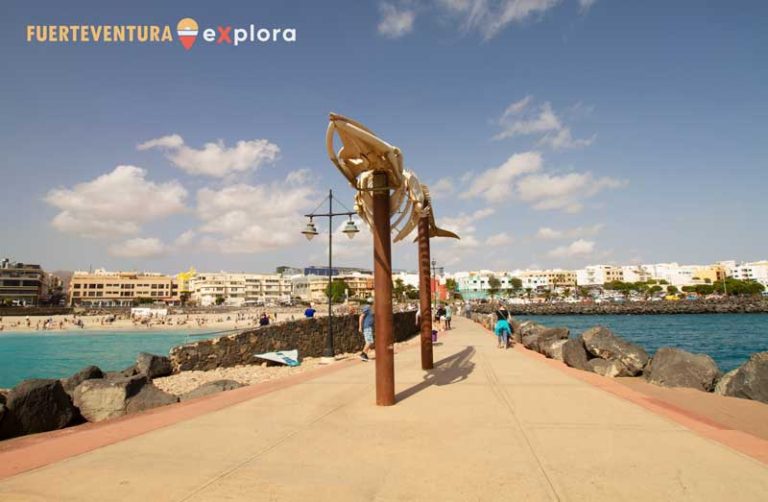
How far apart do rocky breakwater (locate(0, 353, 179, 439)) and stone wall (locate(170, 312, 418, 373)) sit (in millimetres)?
4400

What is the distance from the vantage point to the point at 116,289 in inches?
4953

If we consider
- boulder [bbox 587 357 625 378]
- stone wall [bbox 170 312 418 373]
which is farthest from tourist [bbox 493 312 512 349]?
stone wall [bbox 170 312 418 373]

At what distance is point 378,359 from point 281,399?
6.17 ft

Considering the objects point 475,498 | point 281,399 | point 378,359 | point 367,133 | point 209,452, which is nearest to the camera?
point 475,498

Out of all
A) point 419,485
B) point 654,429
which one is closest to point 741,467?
point 654,429

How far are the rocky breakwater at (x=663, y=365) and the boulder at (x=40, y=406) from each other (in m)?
10.6

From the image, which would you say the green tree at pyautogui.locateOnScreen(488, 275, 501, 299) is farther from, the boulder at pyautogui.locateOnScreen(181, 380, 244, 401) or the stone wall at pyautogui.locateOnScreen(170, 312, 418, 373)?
the boulder at pyautogui.locateOnScreen(181, 380, 244, 401)

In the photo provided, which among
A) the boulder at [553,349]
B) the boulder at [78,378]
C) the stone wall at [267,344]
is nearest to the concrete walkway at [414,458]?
the boulder at [78,378]

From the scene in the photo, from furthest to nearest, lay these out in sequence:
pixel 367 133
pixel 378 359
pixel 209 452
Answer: pixel 378 359 < pixel 367 133 < pixel 209 452

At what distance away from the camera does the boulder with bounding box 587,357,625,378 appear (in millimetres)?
9748

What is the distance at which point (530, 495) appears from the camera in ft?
10.7

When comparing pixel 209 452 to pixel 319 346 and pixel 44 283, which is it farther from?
pixel 44 283

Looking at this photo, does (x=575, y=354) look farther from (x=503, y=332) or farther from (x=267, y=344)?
(x=267, y=344)

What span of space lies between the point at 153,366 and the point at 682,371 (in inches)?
525
